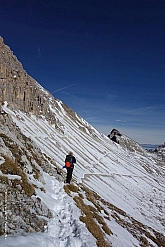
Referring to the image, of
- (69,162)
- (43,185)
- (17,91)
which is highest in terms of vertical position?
(17,91)

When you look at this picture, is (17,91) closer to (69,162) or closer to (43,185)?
(69,162)

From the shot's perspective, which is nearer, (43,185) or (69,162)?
(43,185)

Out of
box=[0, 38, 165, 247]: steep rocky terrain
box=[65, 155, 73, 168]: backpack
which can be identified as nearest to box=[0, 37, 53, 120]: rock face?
box=[0, 38, 165, 247]: steep rocky terrain

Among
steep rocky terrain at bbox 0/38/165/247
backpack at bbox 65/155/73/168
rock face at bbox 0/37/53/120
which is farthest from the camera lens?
rock face at bbox 0/37/53/120

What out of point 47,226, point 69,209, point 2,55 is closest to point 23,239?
point 47,226

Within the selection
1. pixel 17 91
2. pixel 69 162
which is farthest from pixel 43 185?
pixel 17 91

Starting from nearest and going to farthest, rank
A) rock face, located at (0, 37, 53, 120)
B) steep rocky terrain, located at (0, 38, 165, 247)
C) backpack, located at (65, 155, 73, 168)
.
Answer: steep rocky terrain, located at (0, 38, 165, 247) < backpack, located at (65, 155, 73, 168) < rock face, located at (0, 37, 53, 120)

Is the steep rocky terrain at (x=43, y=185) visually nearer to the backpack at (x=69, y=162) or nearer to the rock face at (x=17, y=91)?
the rock face at (x=17, y=91)

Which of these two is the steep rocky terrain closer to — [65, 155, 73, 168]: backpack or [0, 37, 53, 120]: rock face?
[0, 37, 53, 120]: rock face

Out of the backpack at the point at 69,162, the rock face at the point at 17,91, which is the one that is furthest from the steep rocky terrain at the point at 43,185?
the backpack at the point at 69,162

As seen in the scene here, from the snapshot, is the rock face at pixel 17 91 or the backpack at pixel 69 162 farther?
the rock face at pixel 17 91

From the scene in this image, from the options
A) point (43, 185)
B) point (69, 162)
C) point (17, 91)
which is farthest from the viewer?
point (17, 91)

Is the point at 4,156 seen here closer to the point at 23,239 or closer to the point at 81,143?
the point at 23,239

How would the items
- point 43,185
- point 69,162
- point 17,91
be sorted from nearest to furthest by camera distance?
point 43,185 < point 69,162 < point 17,91
